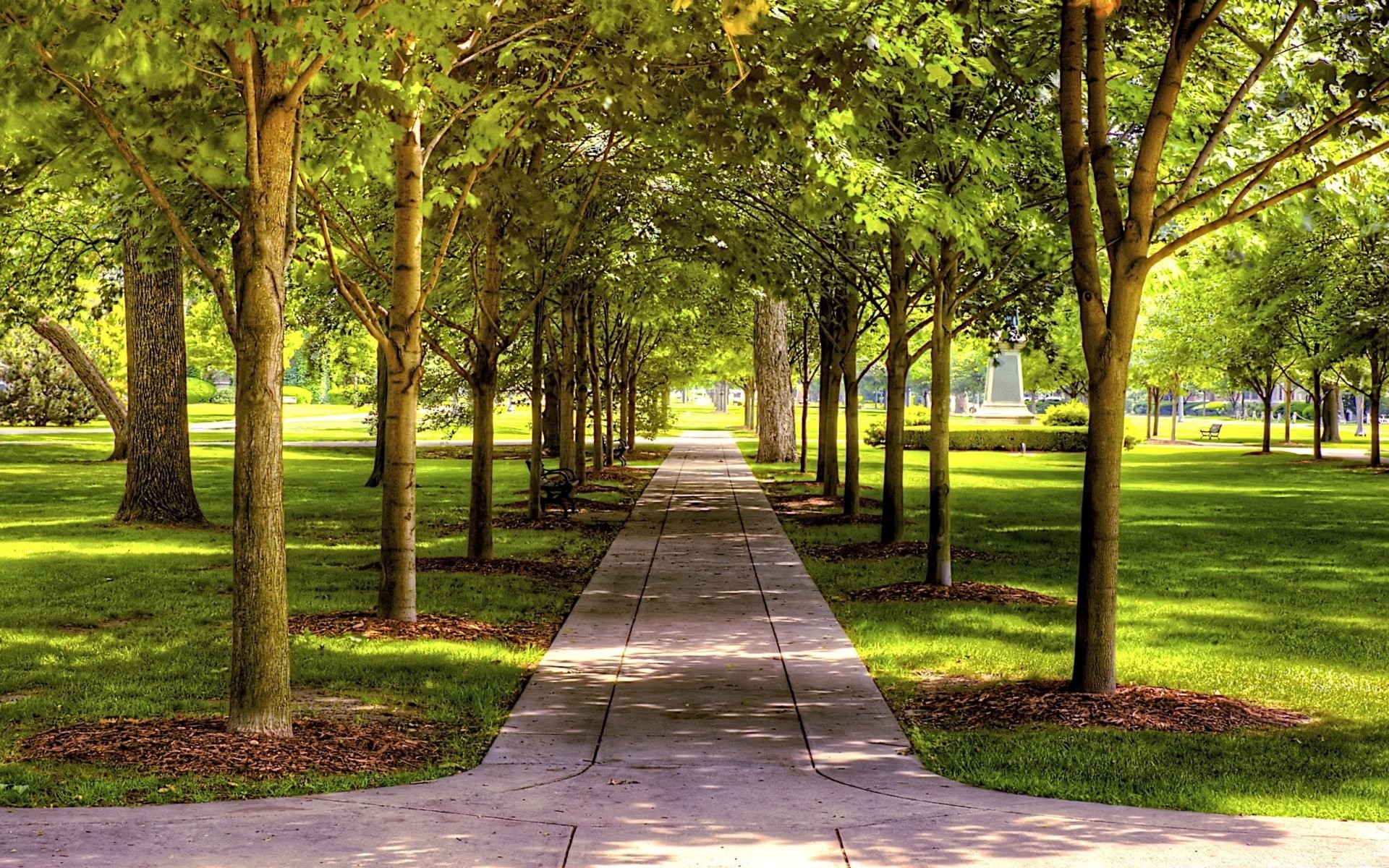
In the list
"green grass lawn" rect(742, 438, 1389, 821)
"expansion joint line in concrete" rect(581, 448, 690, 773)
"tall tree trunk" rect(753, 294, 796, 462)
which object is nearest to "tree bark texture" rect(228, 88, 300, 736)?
"expansion joint line in concrete" rect(581, 448, 690, 773)

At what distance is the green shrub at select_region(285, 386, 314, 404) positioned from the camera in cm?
10688

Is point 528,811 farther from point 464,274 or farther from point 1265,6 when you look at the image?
point 464,274

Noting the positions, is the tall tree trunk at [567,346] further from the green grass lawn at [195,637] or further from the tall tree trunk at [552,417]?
the tall tree trunk at [552,417]

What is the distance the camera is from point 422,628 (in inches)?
429

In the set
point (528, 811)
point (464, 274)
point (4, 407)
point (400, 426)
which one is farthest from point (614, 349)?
point (4, 407)

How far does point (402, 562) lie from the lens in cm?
1102

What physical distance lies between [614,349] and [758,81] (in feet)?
83.7

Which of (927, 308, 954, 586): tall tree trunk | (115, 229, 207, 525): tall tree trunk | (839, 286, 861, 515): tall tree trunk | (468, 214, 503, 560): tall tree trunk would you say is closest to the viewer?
(927, 308, 954, 586): tall tree trunk

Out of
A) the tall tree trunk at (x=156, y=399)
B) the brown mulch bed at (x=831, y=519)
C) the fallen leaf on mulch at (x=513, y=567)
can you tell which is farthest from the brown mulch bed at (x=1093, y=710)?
the tall tree trunk at (x=156, y=399)

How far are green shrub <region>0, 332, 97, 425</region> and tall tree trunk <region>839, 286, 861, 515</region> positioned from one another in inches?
1557

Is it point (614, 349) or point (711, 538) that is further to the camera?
point (614, 349)

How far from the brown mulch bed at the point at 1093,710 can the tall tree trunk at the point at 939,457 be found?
14.8ft

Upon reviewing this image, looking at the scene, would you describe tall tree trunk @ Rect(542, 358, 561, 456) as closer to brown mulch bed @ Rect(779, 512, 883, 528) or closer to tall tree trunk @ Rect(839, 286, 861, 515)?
tall tree trunk @ Rect(839, 286, 861, 515)

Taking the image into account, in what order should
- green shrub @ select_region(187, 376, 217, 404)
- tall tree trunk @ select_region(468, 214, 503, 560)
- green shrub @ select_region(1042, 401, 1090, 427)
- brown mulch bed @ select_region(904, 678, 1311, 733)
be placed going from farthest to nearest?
1. green shrub @ select_region(187, 376, 217, 404)
2. green shrub @ select_region(1042, 401, 1090, 427)
3. tall tree trunk @ select_region(468, 214, 503, 560)
4. brown mulch bed @ select_region(904, 678, 1311, 733)
